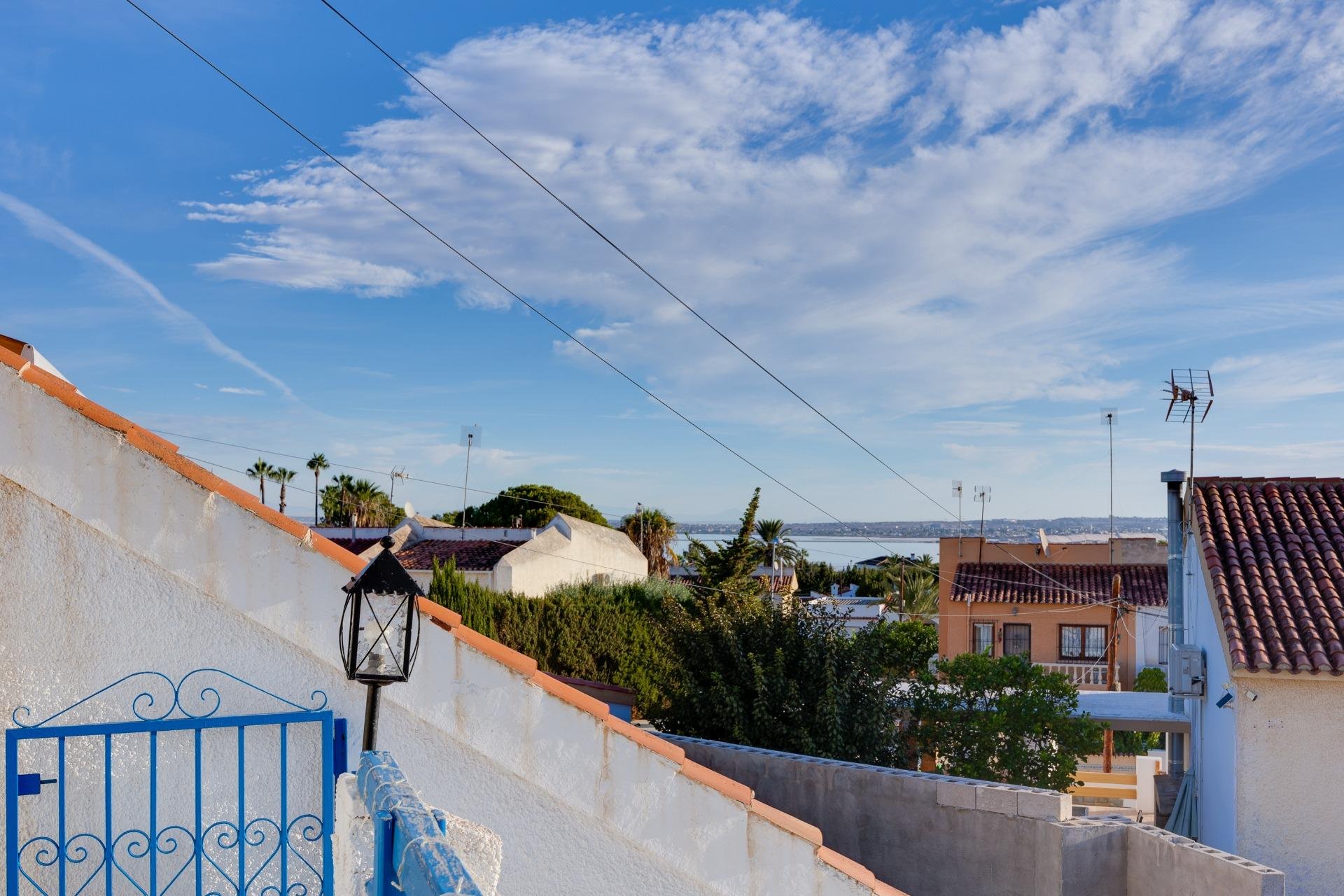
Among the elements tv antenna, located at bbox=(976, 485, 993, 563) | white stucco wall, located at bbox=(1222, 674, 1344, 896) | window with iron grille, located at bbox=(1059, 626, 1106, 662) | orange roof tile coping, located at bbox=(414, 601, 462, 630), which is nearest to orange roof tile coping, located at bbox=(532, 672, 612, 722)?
orange roof tile coping, located at bbox=(414, 601, 462, 630)

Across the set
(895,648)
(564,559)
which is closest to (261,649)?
(895,648)

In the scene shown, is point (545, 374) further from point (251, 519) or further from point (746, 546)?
point (251, 519)

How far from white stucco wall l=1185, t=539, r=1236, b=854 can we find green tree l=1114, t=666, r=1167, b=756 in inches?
425

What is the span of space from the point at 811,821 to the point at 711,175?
11.2 metres

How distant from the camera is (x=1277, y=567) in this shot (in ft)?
40.8

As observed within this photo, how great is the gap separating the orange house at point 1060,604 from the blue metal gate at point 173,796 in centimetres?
2898

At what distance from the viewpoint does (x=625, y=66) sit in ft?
35.8

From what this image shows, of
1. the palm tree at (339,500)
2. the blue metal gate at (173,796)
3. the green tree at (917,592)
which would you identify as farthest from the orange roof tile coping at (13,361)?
the palm tree at (339,500)

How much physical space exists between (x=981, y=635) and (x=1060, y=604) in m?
2.65

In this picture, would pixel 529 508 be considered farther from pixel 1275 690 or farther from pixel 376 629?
pixel 376 629

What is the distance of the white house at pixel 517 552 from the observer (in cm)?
3131

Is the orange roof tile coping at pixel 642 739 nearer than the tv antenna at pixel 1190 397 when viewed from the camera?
Yes

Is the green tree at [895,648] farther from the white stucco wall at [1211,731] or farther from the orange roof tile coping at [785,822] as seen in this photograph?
the orange roof tile coping at [785,822]

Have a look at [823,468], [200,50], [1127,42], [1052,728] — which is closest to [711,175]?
[1127,42]
